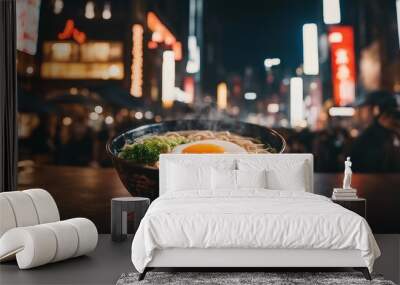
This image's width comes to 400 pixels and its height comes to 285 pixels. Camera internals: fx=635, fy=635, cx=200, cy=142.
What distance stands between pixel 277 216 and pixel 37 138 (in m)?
3.76

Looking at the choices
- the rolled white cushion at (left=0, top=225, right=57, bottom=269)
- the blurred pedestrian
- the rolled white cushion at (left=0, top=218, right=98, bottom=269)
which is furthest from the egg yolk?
the rolled white cushion at (left=0, top=225, right=57, bottom=269)

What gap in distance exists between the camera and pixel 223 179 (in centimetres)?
612

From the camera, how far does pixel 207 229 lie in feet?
14.7

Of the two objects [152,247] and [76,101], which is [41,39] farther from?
[152,247]

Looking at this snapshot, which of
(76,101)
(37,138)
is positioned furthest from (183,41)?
(37,138)

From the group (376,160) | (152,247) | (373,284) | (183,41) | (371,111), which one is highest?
(183,41)

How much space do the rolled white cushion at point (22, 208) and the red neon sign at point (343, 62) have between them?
3.65 meters

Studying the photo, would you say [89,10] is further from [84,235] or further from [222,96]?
[84,235]

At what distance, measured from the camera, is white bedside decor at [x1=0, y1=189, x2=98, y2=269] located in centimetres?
489

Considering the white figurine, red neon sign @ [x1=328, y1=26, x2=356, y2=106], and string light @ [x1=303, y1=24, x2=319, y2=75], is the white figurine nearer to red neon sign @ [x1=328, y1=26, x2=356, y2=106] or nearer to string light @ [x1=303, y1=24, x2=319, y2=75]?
red neon sign @ [x1=328, y1=26, x2=356, y2=106]

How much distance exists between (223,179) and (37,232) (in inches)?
76.5

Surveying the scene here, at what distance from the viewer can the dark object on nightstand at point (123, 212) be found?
6391 millimetres

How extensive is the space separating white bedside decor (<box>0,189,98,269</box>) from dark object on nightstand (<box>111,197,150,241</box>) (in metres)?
0.81

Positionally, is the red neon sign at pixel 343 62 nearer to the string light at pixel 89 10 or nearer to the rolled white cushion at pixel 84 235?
the string light at pixel 89 10
